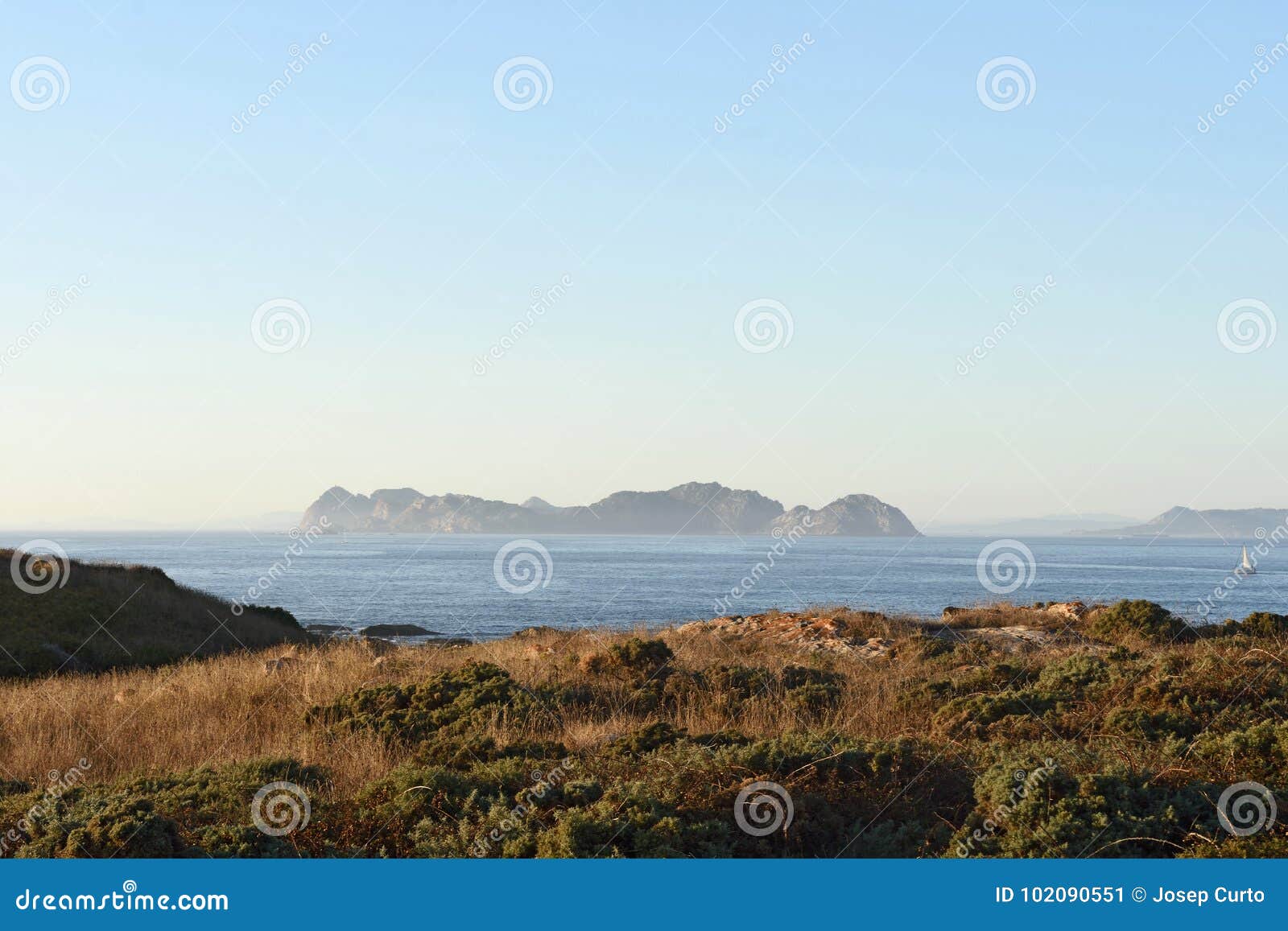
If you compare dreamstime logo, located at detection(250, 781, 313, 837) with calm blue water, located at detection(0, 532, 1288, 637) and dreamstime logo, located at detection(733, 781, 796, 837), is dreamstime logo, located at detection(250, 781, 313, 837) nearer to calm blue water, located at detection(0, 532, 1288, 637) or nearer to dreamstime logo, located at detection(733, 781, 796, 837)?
dreamstime logo, located at detection(733, 781, 796, 837)

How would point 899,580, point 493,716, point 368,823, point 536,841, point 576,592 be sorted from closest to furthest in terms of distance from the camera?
point 536,841 < point 368,823 < point 493,716 < point 576,592 < point 899,580

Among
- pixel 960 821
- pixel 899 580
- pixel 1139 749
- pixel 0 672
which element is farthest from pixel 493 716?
pixel 899 580

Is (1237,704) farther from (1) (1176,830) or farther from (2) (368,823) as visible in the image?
(2) (368,823)

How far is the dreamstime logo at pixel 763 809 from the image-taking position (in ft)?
23.7

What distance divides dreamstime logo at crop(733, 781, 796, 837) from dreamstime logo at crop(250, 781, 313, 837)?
3.30 meters

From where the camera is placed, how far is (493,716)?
462 inches

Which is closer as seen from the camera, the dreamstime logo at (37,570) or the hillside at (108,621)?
the hillside at (108,621)

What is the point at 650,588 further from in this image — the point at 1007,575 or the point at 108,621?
the point at 108,621

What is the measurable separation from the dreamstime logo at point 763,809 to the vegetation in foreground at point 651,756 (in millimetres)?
44

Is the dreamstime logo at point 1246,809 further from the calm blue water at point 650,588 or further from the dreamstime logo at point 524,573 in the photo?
the dreamstime logo at point 524,573

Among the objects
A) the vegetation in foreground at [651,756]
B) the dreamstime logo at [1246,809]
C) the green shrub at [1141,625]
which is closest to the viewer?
the dreamstime logo at [1246,809]

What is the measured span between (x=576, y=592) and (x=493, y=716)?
56.5m
